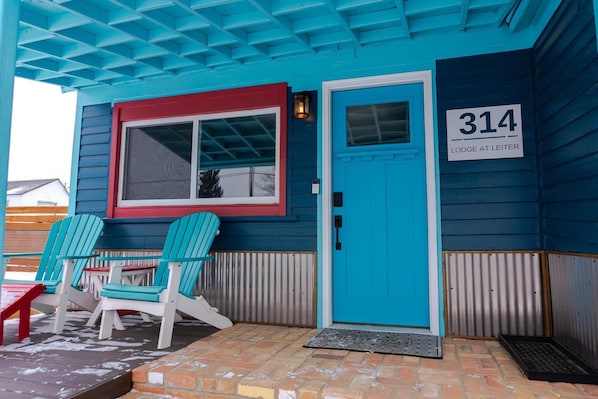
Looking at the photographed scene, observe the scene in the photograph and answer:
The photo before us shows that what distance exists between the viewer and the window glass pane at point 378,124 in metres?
3.63

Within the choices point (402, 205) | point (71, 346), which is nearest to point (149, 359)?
point (71, 346)

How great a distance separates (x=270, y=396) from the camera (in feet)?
6.89

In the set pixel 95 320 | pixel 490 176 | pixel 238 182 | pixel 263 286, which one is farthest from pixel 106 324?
pixel 490 176

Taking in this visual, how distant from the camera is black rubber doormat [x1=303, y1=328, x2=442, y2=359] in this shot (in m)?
2.81

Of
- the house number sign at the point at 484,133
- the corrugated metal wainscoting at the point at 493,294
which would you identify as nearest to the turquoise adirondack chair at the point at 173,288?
the corrugated metal wainscoting at the point at 493,294

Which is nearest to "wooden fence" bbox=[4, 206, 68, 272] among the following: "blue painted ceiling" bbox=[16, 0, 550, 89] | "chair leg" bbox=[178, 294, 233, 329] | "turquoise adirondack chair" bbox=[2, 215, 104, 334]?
"turquoise adirondack chair" bbox=[2, 215, 104, 334]

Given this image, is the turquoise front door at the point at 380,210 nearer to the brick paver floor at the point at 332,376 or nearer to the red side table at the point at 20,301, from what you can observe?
the brick paver floor at the point at 332,376

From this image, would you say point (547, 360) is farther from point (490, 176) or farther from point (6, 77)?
point (6, 77)

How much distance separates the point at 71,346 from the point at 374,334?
231 cm

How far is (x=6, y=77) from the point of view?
68.6 inches

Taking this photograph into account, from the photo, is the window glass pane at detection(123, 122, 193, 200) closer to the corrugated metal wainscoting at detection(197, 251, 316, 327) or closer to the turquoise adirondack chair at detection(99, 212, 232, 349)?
the turquoise adirondack chair at detection(99, 212, 232, 349)

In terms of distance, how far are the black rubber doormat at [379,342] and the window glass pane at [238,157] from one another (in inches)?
57.3

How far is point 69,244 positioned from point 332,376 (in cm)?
295

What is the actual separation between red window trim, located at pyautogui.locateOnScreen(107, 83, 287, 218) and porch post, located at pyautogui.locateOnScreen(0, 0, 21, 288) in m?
2.32
